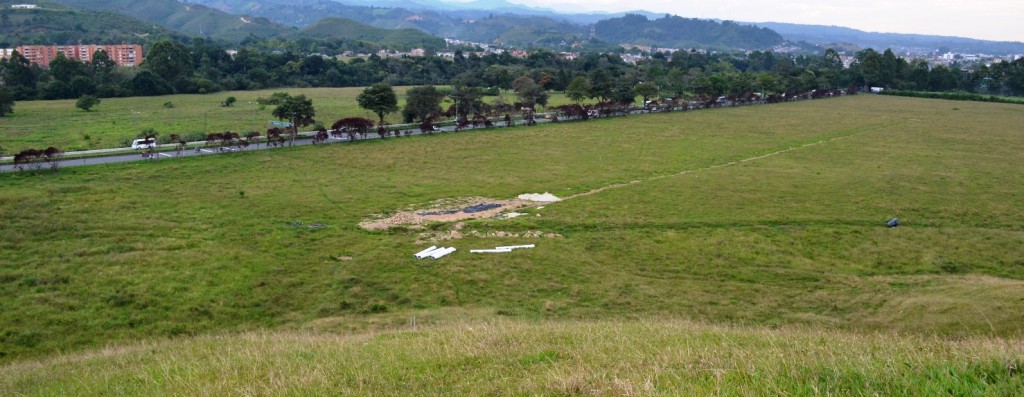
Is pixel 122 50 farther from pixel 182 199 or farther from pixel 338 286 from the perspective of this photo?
pixel 338 286

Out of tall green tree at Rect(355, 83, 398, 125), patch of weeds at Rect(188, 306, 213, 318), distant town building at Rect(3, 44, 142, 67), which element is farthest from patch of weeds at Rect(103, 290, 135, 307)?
distant town building at Rect(3, 44, 142, 67)

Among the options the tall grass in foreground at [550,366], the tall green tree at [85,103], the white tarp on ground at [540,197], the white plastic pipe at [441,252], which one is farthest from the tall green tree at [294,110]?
the tall grass in foreground at [550,366]

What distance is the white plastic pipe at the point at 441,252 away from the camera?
811 inches

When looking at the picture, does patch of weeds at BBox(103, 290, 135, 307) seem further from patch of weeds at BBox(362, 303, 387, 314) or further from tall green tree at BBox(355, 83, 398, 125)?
tall green tree at BBox(355, 83, 398, 125)

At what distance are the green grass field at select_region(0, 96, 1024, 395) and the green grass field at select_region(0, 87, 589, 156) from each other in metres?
11.7

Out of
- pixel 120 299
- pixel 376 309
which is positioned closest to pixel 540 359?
pixel 376 309

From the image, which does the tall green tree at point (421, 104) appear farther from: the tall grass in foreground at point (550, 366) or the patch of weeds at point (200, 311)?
the tall grass in foreground at point (550, 366)

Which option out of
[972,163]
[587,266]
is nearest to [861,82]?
[972,163]

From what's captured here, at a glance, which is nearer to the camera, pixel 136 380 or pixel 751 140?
pixel 136 380

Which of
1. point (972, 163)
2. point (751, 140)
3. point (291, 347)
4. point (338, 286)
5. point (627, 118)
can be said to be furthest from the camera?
point (627, 118)

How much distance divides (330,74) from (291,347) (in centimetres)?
9394

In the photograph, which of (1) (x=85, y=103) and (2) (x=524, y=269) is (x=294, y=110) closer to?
(1) (x=85, y=103)

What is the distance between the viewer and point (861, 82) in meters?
113

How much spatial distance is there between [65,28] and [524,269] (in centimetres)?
16301
